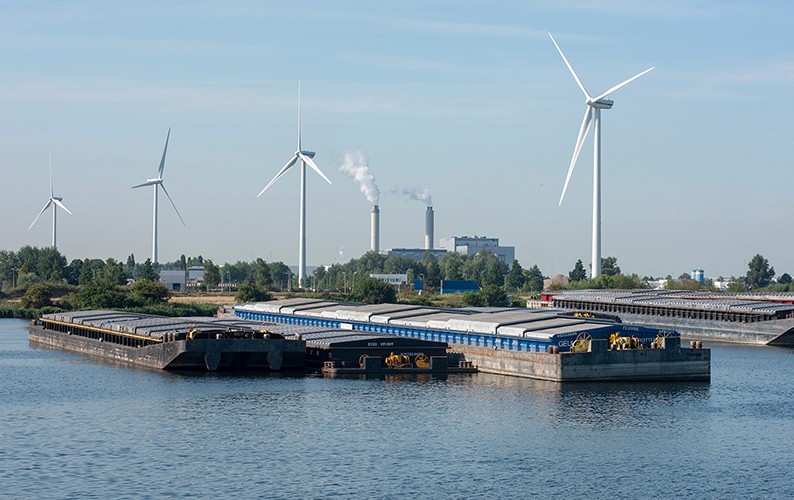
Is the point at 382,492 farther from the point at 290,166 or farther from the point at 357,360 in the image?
the point at 290,166

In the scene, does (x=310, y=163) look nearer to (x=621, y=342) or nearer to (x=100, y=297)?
(x=100, y=297)

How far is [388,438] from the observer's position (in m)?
61.7

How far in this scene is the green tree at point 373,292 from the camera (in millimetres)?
189375

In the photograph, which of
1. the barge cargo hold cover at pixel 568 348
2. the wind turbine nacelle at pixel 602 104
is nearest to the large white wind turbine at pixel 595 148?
the wind turbine nacelle at pixel 602 104

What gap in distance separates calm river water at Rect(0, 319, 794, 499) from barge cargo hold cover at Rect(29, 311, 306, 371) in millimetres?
2986

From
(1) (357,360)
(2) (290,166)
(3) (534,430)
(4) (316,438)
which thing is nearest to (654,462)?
(3) (534,430)

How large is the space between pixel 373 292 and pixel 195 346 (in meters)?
101

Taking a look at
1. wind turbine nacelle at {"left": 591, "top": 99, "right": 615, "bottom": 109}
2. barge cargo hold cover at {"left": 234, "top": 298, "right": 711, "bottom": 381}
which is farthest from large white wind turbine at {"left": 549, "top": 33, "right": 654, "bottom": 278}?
barge cargo hold cover at {"left": 234, "top": 298, "right": 711, "bottom": 381}

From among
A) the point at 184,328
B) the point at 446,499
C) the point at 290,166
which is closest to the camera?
the point at 446,499

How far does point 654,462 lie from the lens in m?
57.2

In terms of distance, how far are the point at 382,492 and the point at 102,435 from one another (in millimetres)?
19044

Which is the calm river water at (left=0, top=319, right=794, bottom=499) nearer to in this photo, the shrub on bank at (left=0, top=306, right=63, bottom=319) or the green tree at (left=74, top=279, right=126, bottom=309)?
the green tree at (left=74, top=279, right=126, bottom=309)

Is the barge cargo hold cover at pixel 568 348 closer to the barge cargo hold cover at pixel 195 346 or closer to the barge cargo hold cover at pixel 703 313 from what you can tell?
the barge cargo hold cover at pixel 195 346

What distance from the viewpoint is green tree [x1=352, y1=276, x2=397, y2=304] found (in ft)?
621
